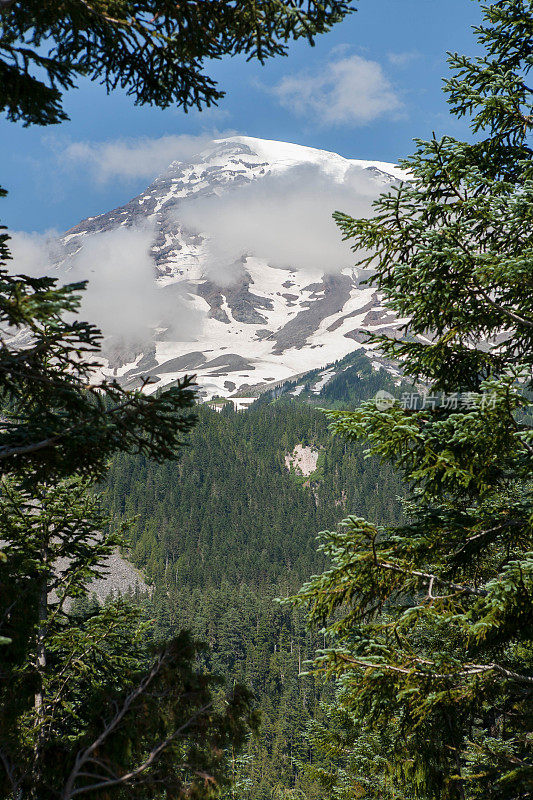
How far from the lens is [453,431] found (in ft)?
19.6

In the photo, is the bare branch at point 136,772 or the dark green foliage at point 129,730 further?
the dark green foliage at point 129,730

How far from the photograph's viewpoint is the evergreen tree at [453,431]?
18.2 ft

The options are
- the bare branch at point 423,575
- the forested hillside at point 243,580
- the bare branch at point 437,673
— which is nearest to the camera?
the bare branch at point 437,673

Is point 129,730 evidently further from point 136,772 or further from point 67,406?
point 67,406

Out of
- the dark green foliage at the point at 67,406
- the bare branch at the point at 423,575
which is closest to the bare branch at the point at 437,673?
the bare branch at the point at 423,575

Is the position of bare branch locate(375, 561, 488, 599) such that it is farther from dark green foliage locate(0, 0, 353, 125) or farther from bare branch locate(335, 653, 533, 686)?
dark green foliage locate(0, 0, 353, 125)

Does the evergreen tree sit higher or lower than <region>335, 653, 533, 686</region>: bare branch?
higher

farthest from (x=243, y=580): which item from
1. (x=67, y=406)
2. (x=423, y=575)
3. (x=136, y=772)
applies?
(x=67, y=406)

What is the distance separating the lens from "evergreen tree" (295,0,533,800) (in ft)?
18.2

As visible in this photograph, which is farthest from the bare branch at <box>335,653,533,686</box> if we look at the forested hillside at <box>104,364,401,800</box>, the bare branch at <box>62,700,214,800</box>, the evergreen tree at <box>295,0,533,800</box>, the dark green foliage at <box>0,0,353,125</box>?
the forested hillside at <box>104,364,401,800</box>

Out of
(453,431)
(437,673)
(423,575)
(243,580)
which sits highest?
(453,431)

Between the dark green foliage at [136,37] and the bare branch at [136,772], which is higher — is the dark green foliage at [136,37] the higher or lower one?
the higher one

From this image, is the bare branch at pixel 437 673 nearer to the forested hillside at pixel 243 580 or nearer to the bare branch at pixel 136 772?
the bare branch at pixel 136 772

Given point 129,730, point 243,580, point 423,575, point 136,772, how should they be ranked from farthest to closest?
point 243,580 < point 129,730 < point 423,575 < point 136,772
